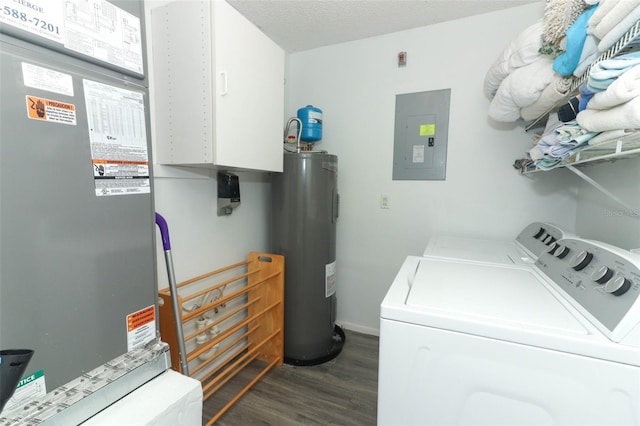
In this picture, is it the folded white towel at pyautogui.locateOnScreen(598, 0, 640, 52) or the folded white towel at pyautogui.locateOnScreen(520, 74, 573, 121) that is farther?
the folded white towel at pyautogui.locateOnScreen(520, 74, 573, 121)

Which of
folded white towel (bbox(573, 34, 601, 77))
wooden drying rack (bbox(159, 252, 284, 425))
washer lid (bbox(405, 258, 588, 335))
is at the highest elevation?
folded white towel (bbox(573, 34, 601, 77))

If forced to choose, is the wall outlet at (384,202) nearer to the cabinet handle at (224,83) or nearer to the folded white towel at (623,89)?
the cabinet handle at (224,83)

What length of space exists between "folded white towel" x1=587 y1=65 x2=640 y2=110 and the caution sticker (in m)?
1.36

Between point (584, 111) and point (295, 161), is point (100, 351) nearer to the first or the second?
point (295, 161)

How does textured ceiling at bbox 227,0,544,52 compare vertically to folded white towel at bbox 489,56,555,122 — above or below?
above

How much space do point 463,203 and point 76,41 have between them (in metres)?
2.21

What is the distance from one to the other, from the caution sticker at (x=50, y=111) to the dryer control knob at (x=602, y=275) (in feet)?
5.01

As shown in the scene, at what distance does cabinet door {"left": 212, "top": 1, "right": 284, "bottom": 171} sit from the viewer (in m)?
1.28

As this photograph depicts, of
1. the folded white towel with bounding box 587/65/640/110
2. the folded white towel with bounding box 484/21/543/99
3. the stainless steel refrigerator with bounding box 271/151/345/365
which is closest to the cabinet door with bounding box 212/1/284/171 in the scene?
the stainless steel refrigerator with bounding box 271/151/345/365

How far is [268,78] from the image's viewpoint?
64.7 inches

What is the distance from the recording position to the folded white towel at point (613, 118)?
25.4 inches

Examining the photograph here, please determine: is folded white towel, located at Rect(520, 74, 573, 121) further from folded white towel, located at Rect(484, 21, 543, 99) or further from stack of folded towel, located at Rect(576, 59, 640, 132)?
stack of folded towel, located at Rect(576, 59, 640, 132)

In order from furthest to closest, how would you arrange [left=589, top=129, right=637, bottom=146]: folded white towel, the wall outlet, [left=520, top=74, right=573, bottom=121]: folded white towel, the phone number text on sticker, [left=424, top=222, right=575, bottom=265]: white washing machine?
the wall outlet → [left=424, top=222, right=575, bottom=265]: white washing machine → [left=520, top=74, right=573, bottom=121]: folded white towel → [left=589, top=129, right=637, bottom=146]: folded white towel → the phone number text on sticker

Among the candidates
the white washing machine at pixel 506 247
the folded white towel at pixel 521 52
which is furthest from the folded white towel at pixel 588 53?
the white washing machine at pixel 506 247
